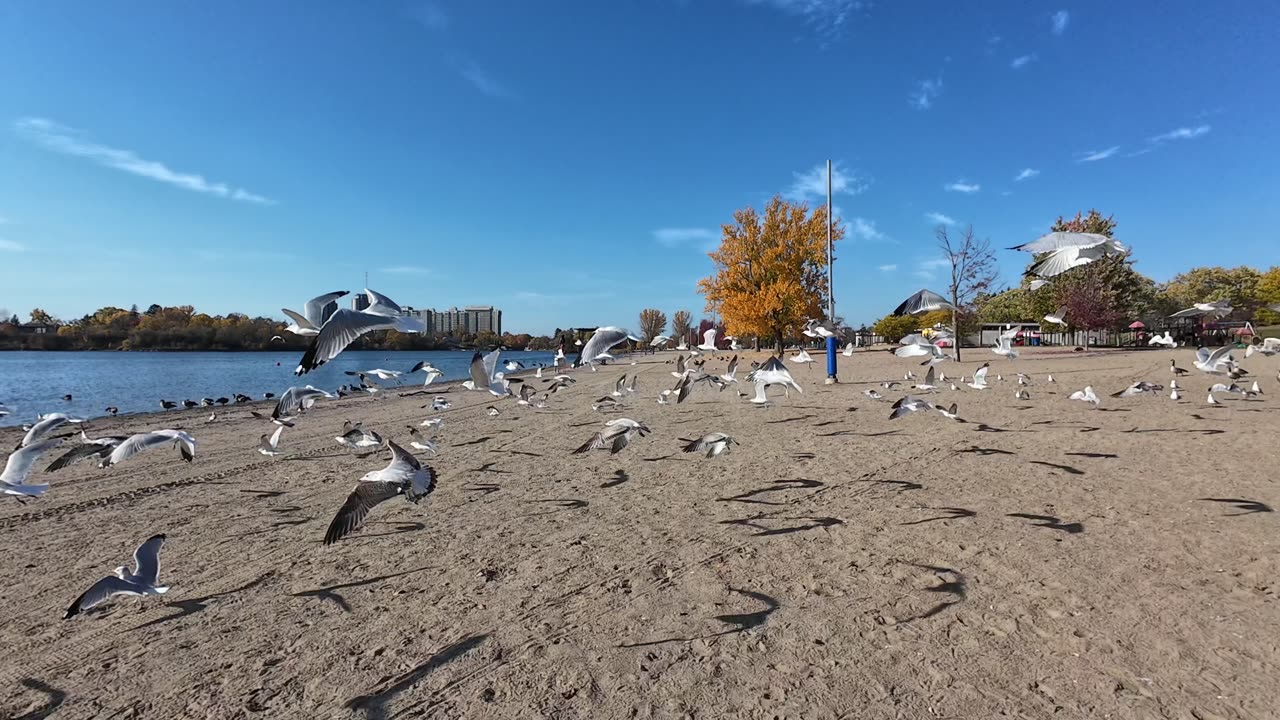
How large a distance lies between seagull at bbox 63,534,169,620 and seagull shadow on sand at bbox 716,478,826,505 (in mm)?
4957

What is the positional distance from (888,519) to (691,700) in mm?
3483

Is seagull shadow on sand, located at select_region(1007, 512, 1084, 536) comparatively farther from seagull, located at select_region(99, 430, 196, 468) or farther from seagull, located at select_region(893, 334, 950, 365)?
seagull, located at select_region(99, 430, 196, 468)

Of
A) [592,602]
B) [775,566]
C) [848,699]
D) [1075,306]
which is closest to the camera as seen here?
[848,699]

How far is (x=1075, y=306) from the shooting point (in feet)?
128

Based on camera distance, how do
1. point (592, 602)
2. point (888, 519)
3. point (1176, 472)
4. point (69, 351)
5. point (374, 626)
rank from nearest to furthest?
1. point (374, 626)
2. point (592, 602)
3. point (888, 519)
4. point (1176, 472)
5. point (69, 351)

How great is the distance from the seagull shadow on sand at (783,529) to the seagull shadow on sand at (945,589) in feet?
3.50

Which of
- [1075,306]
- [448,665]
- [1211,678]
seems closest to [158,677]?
[448,665]

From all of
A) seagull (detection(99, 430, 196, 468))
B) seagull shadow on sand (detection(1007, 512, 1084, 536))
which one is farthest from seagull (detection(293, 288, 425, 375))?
seagull shadow on sand (detection(1007, 512, 1084, 536))

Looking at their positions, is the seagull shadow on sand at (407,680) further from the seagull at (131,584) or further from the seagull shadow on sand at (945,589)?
the seagull shadow on sand at (945,589)

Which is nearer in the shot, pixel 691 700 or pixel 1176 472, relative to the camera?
pixel 691 700

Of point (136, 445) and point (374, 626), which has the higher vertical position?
point (136, 445)

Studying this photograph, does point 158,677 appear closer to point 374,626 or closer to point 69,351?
point 374,626

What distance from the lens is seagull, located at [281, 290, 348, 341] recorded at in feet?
19.9

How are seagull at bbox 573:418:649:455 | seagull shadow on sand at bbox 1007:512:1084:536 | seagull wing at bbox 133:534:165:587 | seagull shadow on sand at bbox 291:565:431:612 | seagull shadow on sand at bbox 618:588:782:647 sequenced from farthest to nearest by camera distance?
seagull at bbox 573:418:649:455
seagull shadow on sand at bbox 1007:512:1084:536
seagull shadow on sand at bbox 291:565:431:612
seagull wing at bbox 133:534:165:587
seagull shadow on sand at bbox 618:588:782:647
